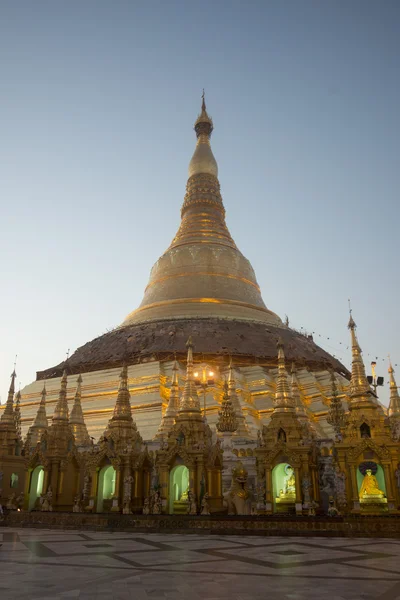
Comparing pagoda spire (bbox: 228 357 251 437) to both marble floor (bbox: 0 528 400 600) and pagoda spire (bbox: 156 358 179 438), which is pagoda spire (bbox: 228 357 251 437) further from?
marble floor (bbox: 0 528 400 600)

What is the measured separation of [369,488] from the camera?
15336 millimetres

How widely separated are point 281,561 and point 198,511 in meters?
8.64

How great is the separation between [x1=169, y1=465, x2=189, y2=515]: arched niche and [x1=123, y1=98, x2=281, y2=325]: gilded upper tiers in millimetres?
18345

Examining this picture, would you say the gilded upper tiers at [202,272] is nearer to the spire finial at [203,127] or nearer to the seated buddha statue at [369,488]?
the spire finial at [203,127]

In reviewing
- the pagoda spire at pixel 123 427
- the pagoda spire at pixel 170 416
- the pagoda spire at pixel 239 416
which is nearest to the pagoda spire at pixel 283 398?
the pagoda spire at pixel 239 416

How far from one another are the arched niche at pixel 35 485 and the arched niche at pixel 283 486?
361 inches

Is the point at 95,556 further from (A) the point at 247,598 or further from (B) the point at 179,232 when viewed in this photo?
(B) the point at 179,232

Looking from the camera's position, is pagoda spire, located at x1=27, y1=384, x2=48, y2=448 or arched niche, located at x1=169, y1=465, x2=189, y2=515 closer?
arched niche, located at x1=169, y1=465, x2=189, y2=515

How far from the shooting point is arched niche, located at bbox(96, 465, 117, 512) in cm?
1780

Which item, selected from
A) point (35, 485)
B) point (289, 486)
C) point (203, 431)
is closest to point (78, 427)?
point (35, 485)

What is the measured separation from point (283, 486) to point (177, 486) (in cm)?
381

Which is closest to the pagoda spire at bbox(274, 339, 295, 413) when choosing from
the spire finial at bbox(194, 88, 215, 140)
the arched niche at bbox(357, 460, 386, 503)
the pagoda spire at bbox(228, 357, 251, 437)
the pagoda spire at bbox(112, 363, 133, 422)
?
the arched niche at bbox(357, 460, 386, 503)

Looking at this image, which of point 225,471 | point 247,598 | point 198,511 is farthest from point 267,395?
point 247,598

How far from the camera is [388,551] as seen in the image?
905 centimetres
